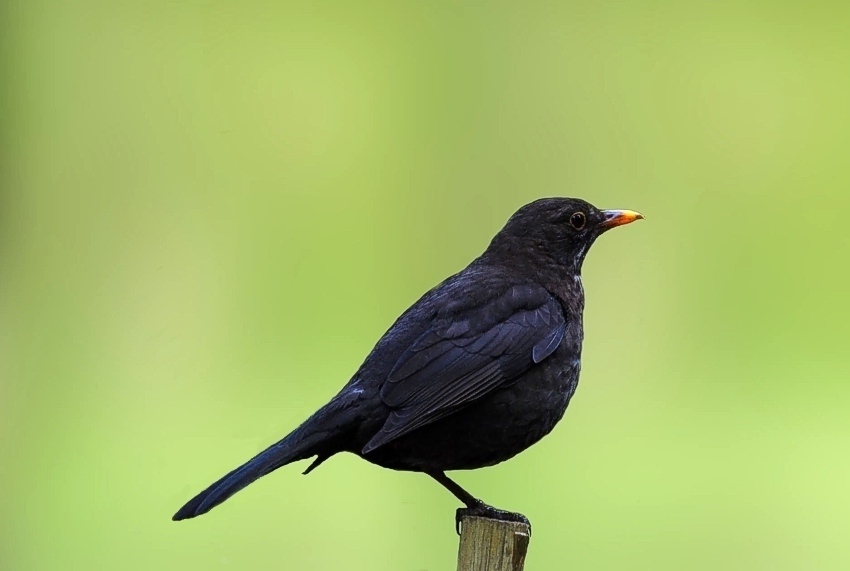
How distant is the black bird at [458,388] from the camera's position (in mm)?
3473

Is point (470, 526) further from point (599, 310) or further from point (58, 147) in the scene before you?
point (58, 147)

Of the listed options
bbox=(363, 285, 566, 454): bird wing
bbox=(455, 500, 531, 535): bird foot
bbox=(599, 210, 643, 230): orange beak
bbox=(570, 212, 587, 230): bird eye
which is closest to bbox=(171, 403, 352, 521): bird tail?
bbox=(363, 285, 566, 454): bird wing

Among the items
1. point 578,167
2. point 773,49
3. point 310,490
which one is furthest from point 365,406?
point 773,49

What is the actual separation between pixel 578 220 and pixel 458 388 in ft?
3.27

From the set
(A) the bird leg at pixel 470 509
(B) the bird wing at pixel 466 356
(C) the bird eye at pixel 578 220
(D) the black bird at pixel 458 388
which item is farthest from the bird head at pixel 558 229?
(A) the bird leg at pixel 470 509

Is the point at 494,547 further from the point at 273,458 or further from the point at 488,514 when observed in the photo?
the point at 273,458

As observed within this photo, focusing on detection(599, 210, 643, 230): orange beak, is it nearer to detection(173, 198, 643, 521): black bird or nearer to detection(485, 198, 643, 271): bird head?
detection(485, 198, 643, 271): bird head

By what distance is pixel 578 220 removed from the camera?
13.6 ft

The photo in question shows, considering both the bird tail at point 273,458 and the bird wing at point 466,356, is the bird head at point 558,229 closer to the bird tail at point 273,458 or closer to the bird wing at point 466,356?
the bird wing at point 466,356

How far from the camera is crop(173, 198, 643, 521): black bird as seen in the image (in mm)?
3473

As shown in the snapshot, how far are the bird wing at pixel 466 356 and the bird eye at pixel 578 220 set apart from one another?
39 centimetres

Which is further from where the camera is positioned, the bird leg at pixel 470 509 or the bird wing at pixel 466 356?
the bird leg at pixel 470 509

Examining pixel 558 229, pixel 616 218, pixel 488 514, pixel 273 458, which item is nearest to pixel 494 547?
pixel 488 514

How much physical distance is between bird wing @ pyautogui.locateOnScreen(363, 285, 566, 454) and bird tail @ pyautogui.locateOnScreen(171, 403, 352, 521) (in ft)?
0.56
